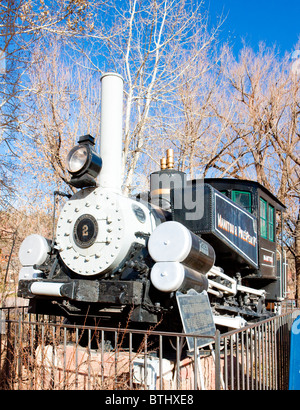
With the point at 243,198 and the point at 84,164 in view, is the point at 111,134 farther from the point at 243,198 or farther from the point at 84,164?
the point at 243,198

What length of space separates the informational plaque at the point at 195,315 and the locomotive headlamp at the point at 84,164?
172cm

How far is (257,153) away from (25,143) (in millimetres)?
10009

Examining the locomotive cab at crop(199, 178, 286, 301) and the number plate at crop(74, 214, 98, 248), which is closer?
the number plate at crop(74, 214, 98, 248)

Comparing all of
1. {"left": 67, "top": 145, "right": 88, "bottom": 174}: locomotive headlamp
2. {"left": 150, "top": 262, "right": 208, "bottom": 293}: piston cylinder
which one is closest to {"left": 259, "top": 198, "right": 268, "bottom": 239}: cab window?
{"left": 150, "top": 262, "right": 208, "bottom": 293}: piston cylinder

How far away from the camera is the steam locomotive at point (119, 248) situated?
4.12m

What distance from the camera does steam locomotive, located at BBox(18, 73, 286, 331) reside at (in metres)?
4.12

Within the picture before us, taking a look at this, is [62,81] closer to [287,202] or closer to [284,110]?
[284,110]

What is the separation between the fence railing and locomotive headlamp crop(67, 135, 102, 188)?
1627 millimetres

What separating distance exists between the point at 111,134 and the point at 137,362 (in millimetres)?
2696

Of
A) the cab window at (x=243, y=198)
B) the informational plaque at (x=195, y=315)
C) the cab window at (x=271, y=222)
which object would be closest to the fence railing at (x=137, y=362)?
the informational plaque at (x=195, y=315)

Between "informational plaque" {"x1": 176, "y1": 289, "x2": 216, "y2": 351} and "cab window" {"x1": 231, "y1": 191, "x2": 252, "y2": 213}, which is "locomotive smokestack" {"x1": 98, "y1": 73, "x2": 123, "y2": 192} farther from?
"cab window" {"x1": 231, "y1": 191, "x2": 252, "y2": 213}

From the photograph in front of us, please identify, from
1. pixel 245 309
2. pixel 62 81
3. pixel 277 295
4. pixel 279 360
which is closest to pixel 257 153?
pixel 62 81

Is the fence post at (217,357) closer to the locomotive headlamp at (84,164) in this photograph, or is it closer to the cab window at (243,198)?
the locomotive headlamp at (84,164)

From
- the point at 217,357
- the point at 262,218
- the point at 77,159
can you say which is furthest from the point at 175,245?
the point at 262,218
